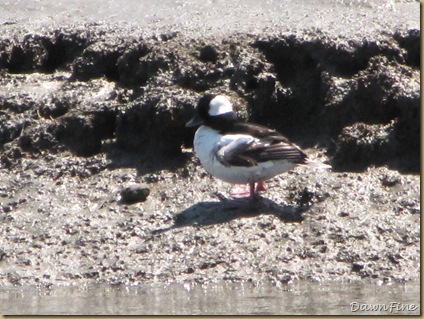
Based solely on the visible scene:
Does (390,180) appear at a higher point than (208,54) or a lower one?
lower

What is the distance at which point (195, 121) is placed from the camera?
11.5m

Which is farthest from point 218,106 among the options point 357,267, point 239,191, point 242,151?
point 357,267

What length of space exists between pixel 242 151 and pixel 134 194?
3.60 feet

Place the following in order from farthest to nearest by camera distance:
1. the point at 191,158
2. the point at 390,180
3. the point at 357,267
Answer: the point at 191,158 → the point at 390,180 → the point at 357,267

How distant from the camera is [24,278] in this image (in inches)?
400

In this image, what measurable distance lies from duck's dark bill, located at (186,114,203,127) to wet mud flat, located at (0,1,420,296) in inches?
16.2

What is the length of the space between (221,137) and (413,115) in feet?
6.15

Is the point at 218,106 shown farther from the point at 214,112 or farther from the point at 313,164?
the point at 313,164

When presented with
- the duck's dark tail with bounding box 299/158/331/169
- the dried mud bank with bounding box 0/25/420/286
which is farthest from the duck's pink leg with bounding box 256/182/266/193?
the duck's dark tail with bounding box 299/158/331/169

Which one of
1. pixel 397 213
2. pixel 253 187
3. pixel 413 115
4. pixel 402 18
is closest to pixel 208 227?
pixel 253 187

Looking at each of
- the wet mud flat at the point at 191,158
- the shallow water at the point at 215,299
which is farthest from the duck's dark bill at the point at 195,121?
the shallow water at the point at 215,299

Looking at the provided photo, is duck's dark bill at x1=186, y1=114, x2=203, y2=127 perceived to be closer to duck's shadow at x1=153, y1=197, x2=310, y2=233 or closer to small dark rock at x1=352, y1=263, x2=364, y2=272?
duck's shadow at x1=153, y1=197, x2=310, y2=233

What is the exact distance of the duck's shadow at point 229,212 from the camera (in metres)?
10.8

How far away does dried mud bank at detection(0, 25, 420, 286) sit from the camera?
10.3m
